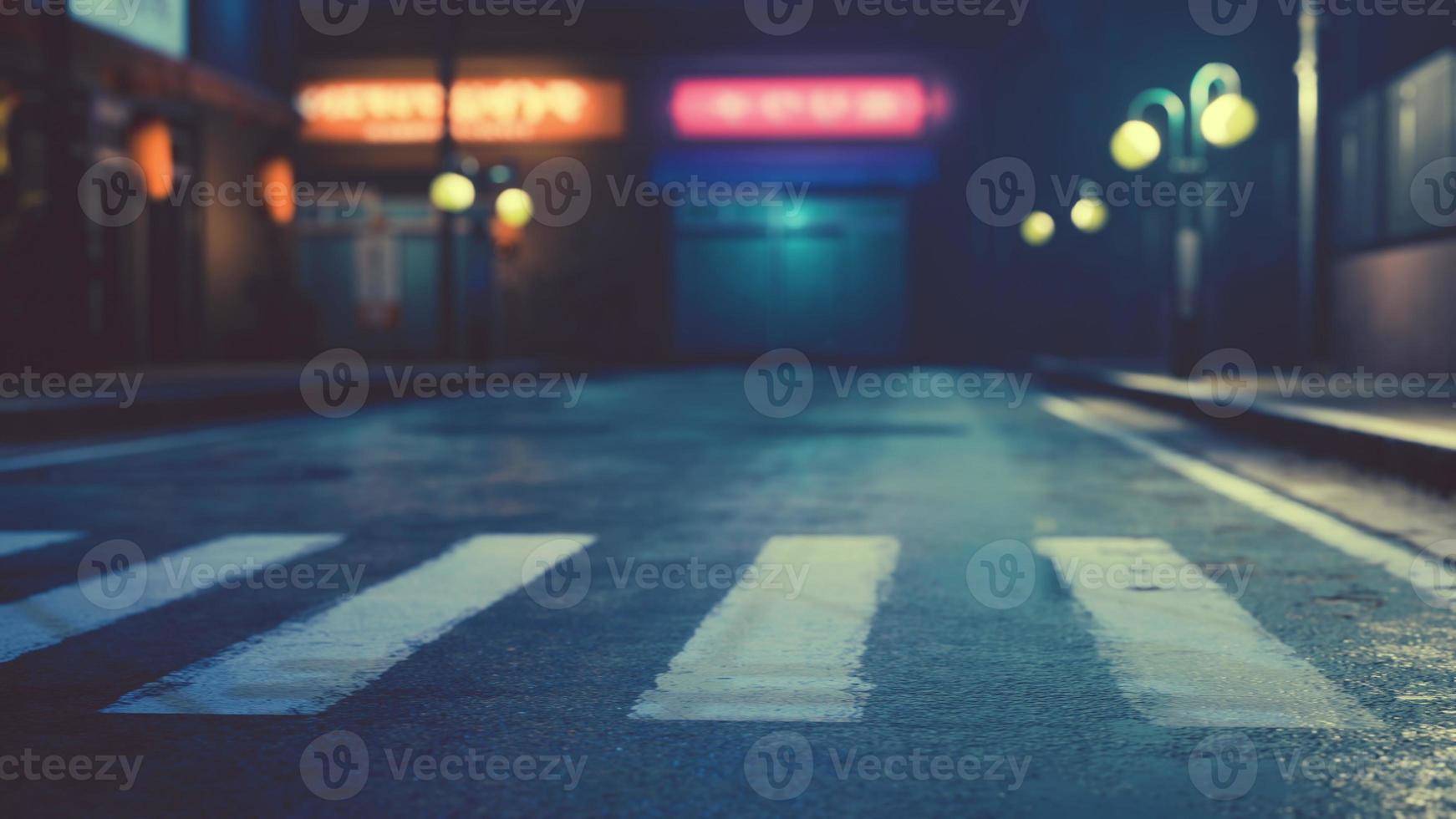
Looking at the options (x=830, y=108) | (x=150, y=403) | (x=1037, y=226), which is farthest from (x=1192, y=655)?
(x=830, y=108)

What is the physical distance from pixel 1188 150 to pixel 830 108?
16.8 m

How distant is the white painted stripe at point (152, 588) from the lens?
6148 millimetres

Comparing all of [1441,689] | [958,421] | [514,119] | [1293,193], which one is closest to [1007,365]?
[1293,193]

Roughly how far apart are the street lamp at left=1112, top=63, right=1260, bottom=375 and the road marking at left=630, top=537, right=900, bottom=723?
43.9ft

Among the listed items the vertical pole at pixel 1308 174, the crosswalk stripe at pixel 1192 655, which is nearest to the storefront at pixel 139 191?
the crosswalk stripe at pixel 1192 655

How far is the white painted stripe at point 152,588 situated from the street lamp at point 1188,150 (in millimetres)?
13973

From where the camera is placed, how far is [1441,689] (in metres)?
5.11

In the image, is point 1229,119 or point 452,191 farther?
point 452,191

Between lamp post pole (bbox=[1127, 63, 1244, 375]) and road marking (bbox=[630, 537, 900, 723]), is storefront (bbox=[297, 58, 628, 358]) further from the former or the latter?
road marking (bbox=[630, 537, 900, 723])

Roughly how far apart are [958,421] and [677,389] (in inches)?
352

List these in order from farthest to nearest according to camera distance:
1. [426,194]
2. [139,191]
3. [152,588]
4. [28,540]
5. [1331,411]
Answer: [426,194]
[139,191]
[1331,411]
[28,540]
[152,588]

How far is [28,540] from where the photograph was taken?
28.8 ft

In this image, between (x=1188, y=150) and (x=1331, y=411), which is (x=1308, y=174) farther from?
(x=1331, y=411)

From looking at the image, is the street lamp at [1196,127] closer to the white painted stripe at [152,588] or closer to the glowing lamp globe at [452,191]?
the glowing lamp globe at [452,191]
